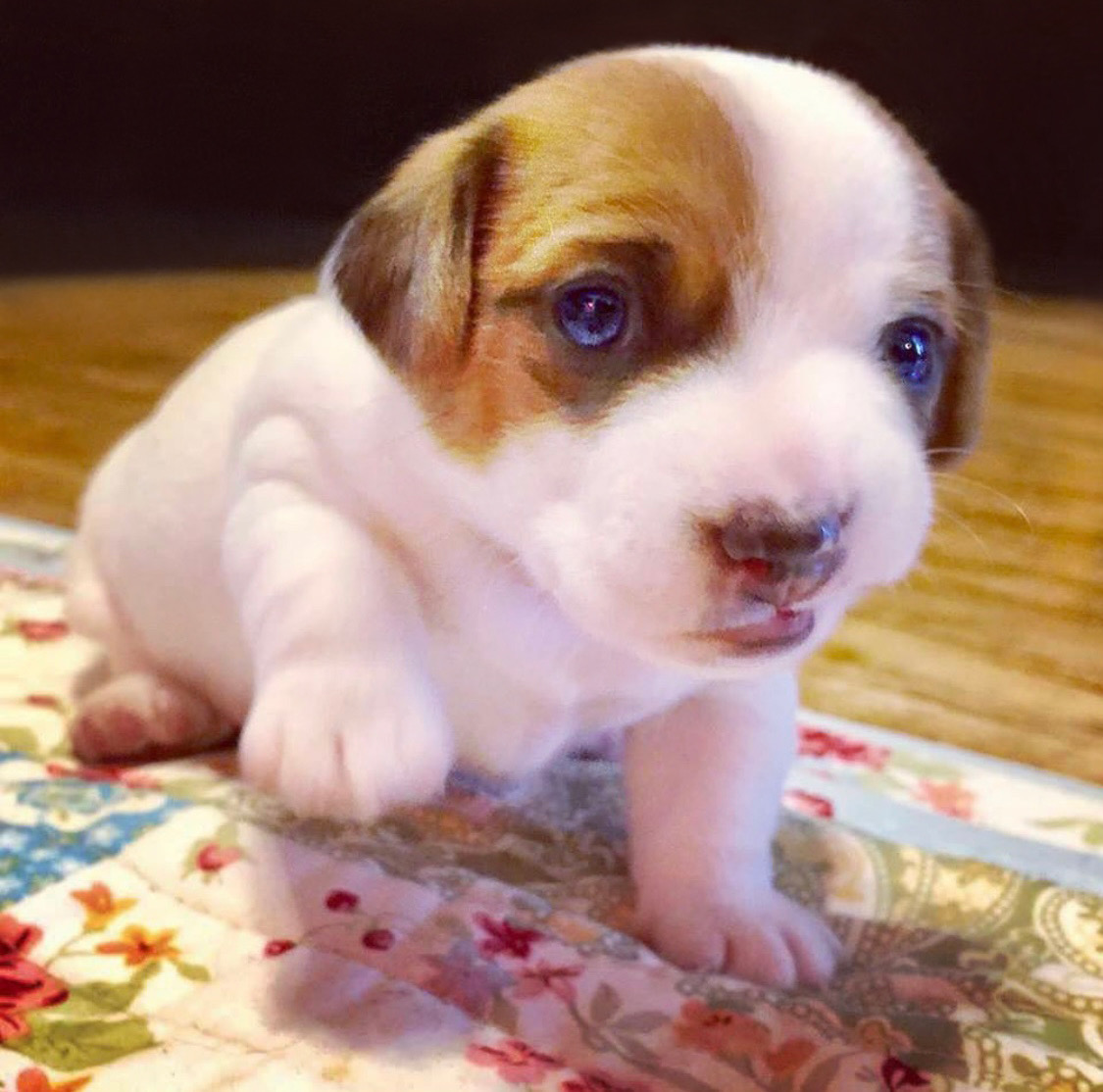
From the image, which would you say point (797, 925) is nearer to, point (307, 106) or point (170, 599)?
point (170, 599)

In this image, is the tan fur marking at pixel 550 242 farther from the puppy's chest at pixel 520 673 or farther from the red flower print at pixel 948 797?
the red flower print at pixel 948 797

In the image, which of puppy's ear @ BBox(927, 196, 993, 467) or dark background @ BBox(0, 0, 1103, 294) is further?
dark background @ BBox(0, 0, 1103, 294)

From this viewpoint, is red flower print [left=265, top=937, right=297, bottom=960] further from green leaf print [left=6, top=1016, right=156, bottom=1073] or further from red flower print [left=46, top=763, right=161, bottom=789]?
red flower print [left=46, top=763, right=161, bottom=789]

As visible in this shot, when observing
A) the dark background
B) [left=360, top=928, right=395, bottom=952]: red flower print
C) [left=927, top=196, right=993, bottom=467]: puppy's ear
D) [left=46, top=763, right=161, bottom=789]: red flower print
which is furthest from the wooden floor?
the dark background

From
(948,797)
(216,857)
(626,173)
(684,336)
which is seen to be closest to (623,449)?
(684,336)

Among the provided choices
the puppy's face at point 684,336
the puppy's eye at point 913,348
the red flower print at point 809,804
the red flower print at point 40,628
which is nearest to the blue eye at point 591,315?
the puppy's face at point 684,336

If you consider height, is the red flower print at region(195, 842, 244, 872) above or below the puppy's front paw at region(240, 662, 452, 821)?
below

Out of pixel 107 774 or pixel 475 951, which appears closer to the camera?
pixel 475 951

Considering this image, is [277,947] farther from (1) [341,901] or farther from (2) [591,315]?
(2) [591,315]
